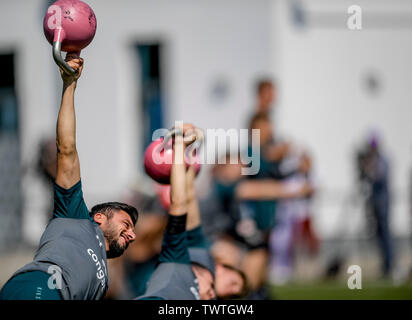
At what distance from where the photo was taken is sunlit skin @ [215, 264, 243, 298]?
3844 millimetres

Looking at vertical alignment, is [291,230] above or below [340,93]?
below

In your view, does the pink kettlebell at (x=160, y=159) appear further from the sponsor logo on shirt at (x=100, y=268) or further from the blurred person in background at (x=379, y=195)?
the blurred person in background at (x=379, y=195)

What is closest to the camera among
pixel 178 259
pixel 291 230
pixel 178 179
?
pixel 178 179

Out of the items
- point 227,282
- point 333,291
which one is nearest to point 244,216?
point 333,291

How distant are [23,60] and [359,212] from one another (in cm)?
588

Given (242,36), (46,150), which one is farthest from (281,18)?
(46,150)

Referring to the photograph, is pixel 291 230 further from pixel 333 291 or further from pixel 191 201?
pixel 191 201

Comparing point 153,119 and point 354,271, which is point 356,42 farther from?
point 354,271

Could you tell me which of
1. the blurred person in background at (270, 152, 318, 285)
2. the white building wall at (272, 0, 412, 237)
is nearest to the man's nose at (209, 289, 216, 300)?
the white building wall at (272, 0, 412, 237)

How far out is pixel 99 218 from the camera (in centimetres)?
274

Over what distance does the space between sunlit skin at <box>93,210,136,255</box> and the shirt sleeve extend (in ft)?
0.20

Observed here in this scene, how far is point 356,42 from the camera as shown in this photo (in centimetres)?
1073

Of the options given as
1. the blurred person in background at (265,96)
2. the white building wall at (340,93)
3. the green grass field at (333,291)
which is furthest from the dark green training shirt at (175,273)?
the white building wall at (340,93)

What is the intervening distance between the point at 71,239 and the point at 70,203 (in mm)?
122
